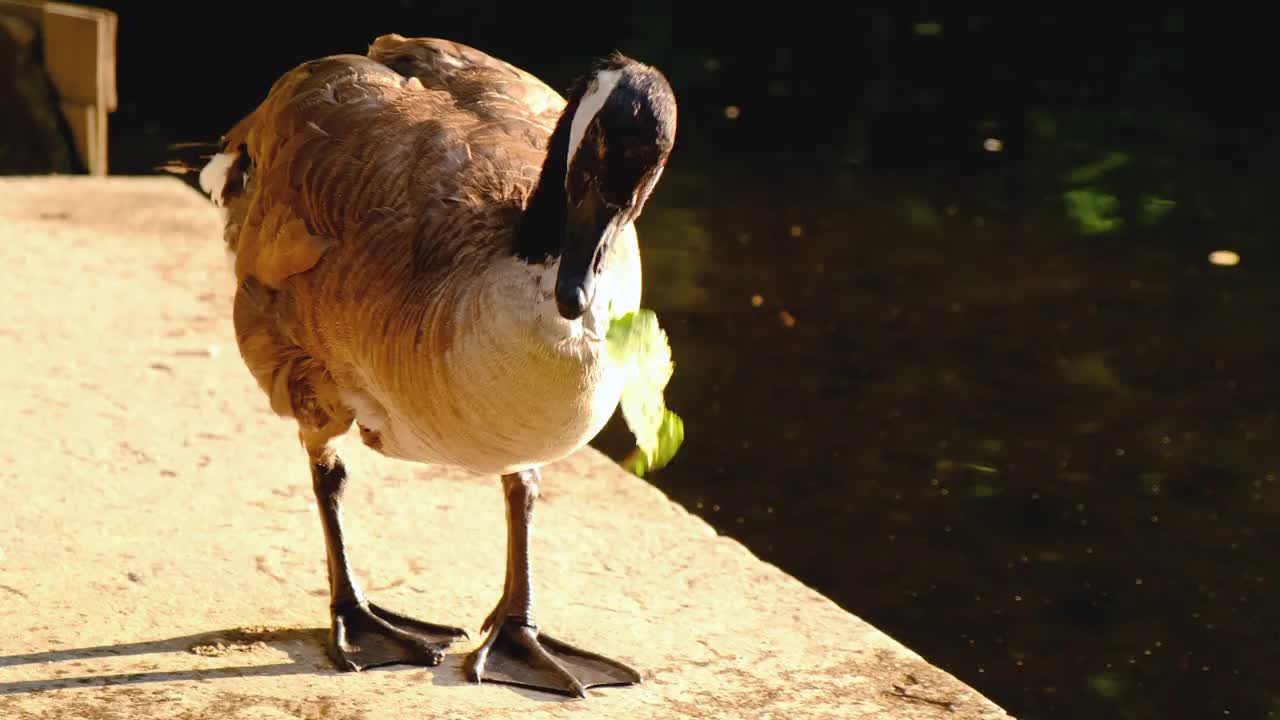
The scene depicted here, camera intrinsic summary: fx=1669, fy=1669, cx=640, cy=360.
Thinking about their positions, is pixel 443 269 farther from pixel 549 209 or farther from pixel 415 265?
pixel 549 209

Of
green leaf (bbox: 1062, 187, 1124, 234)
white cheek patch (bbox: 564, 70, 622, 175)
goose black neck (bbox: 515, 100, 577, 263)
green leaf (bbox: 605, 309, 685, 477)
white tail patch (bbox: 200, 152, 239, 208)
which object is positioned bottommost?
green leaf (bbox: 1062, 187, 1124, 234)

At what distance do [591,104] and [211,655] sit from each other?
5.64ft

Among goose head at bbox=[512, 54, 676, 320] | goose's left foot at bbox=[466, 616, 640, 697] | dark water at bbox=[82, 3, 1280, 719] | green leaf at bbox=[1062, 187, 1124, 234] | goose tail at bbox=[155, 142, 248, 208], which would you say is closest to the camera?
goose head at bbox=[512, 54, 676, 320]

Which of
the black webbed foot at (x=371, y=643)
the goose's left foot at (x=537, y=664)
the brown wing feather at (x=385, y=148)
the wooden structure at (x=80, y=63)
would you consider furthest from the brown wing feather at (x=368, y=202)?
the wooden structure at (x=80, y=63)

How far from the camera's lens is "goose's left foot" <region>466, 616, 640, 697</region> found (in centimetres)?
408

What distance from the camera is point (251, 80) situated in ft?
41.0

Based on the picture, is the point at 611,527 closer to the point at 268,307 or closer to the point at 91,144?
the point at 268,307

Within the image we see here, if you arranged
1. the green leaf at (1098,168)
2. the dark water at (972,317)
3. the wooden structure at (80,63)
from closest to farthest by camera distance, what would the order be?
the dark water at (972,317)
the wooden structure at (80,63)
the green leaf at (1098,168)

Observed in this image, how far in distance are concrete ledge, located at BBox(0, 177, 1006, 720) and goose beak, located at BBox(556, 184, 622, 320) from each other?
1167mm

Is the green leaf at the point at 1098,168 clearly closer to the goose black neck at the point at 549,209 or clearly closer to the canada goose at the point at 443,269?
the canada goose at the point at 443,269

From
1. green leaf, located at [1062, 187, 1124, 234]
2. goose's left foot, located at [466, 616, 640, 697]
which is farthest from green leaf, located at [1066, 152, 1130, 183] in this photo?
goose's left foot, located at [466, 616, 640, 697]

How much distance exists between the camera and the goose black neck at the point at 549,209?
348cm

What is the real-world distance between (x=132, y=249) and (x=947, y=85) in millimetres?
8019

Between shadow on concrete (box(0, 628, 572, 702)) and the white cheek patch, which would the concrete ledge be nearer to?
shadow on concrete (box(0, 628, 572, 702))
